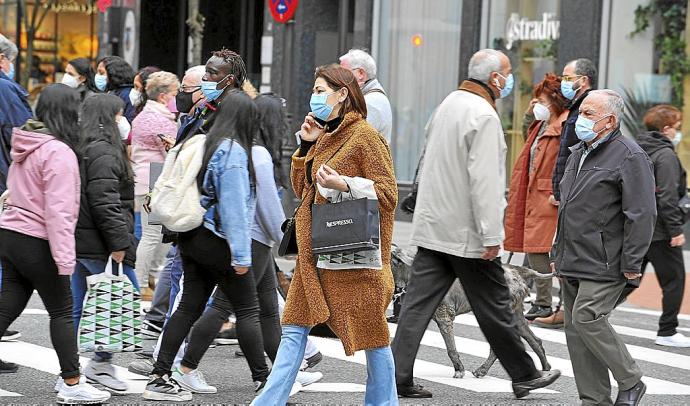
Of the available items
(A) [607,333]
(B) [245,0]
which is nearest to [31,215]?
(A) [607,333]

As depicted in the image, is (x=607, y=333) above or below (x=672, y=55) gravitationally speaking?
below

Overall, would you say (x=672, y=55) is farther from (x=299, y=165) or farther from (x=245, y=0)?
(x=245, y=0)

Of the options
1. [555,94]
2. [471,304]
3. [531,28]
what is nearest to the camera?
[471,304]

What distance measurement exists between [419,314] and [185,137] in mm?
1750

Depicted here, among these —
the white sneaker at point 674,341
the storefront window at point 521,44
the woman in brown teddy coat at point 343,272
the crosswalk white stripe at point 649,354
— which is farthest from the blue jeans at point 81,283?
the storefront window at point 521,44

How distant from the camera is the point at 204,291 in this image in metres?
7.43

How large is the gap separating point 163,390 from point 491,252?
6.74 ft

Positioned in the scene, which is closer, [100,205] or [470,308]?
[100,205]

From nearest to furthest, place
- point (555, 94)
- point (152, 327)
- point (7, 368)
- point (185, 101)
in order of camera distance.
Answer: point (7, 368), point (185, 101), point (152, 327), point (555, 94)

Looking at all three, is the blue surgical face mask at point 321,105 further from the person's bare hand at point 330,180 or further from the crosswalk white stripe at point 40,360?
the crosswalk white stripe at point 40,360

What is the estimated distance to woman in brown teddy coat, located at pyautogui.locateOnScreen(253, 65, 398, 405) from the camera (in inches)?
260

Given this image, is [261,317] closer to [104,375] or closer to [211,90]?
[104,375]

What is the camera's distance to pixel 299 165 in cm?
689

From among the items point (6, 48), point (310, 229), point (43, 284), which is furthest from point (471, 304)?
point (6, 48)
